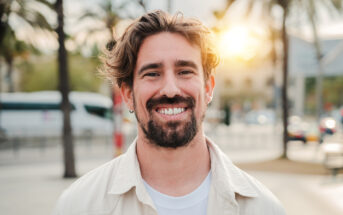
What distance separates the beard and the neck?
84mm

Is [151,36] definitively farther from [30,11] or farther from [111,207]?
[30,11]

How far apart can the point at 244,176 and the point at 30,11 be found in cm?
1385

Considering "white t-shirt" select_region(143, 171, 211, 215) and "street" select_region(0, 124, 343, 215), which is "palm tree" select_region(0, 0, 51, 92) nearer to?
"street" select_region(0, 124, 343, 215)

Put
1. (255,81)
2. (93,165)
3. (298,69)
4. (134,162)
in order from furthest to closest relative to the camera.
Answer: (255,81), (298,69), (93,165), (134,162)

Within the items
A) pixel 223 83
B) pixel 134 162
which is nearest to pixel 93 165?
pixel 134 162

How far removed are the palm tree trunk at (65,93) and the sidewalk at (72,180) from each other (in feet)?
1.76

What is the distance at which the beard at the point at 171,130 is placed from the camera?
1.99 metres

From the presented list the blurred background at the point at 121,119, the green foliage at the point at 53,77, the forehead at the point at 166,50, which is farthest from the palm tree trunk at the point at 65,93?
the green foliage at the point at 53,77

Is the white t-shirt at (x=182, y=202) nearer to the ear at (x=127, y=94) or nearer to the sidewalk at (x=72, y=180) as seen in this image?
the ear at (x=127, y=94)

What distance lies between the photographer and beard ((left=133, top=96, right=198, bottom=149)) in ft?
6.54

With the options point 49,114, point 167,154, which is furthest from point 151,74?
point 49,114

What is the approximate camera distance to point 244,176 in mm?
2139

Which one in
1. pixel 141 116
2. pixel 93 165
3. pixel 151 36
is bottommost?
pixel 93 165

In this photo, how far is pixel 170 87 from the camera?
1998mm
